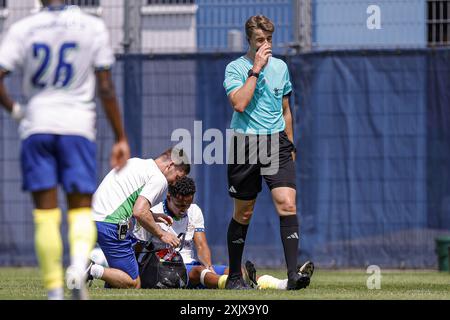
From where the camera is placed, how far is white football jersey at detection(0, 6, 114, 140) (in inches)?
228

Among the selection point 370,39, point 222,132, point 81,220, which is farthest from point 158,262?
point 370,39

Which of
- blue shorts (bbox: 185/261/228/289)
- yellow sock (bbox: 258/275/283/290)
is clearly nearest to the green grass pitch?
yellow sock (bbox: 258/275/283/290)

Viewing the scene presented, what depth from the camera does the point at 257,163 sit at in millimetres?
8281

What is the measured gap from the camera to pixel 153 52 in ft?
45.1

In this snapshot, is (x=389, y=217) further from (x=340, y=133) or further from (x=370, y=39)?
(x=370, y=39)

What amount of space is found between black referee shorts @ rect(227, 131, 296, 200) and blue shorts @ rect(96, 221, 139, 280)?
1097 millimetres

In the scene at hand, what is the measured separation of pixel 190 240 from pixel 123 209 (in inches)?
36.5

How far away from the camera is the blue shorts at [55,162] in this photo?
5777 mm

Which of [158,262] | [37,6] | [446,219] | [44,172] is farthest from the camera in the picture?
[37,6]

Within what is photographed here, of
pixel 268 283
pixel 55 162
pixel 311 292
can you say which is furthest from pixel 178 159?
pixel 55 162

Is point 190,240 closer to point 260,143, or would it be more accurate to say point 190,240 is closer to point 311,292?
point 260,143

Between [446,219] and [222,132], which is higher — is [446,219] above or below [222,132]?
below

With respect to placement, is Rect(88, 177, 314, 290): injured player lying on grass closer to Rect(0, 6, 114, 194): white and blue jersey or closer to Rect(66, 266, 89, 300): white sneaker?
Rect(66, 266, 89, 300): white sneaker
